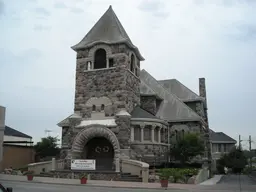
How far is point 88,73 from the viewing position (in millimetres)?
31750

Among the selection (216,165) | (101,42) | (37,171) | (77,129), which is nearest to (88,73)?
(101,42)

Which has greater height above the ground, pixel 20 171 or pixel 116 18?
pixel 116 18

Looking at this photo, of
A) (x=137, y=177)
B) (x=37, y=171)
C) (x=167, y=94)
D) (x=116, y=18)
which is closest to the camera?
(x=137, y=177)

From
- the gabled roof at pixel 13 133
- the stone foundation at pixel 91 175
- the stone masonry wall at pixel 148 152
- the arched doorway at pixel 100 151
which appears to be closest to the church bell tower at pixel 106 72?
the arched doorway at pixel 100 151

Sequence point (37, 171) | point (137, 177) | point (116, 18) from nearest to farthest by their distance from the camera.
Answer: point (137, 177), point (37, 171), point (116, 18)

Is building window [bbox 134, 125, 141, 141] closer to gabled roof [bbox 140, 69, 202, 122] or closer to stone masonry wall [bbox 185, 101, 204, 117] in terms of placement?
gabled roof [bbox 140, 69, 202, 122]

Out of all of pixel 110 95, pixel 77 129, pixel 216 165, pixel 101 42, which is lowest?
pixel 216 165

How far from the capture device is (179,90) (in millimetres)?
39969

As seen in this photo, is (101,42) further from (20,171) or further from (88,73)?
(20,171)

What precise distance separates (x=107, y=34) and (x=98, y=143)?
11102 mm

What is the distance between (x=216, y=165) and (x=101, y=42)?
84.6 ft

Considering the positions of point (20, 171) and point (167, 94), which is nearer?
point (20, 171)

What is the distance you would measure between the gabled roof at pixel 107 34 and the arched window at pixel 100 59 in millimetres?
1198

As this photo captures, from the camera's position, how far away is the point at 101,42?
1239 inches
